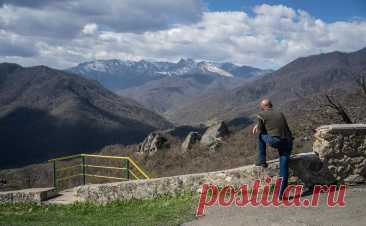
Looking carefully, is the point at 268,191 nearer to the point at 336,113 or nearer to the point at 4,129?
the point at 336,113

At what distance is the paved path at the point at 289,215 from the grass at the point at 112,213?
22.1 inches

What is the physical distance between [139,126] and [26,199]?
518ft

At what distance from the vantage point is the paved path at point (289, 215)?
793cm

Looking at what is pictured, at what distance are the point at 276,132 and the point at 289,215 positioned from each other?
159 cm

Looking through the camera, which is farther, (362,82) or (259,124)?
(362,82)

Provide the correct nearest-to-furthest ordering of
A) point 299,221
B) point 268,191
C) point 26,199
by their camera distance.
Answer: point 299,221 → point 268,191 → point 26,199

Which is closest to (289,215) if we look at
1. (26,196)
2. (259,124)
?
(259,124)

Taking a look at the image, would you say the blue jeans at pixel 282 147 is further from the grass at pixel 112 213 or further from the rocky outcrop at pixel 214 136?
the rocky outcrop at pixel 214 136

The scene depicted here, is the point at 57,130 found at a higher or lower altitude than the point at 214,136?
lower

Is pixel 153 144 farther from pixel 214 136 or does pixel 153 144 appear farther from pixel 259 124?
pixel 259 124

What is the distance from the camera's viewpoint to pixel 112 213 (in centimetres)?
1073

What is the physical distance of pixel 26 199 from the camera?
13875 mm

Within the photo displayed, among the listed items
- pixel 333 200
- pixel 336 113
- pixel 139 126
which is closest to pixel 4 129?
pixel 139 126

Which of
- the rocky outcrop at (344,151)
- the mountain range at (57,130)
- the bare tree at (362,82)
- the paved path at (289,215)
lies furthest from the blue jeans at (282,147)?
the mountain range at (57,130)
